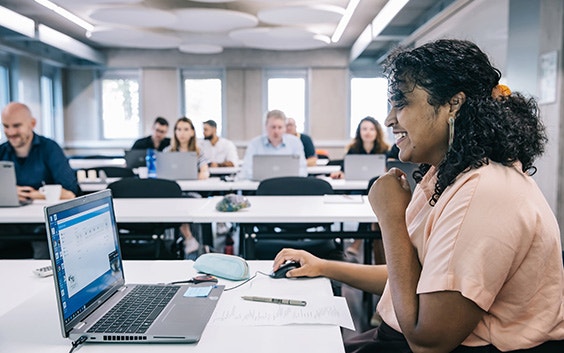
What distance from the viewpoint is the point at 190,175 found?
189 inches

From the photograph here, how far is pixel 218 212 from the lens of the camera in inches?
111

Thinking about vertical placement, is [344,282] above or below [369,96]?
below

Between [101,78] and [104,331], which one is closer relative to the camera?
[104,331]

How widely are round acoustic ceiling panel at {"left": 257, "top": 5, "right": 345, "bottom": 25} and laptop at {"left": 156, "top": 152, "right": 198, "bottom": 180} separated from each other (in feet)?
7.51

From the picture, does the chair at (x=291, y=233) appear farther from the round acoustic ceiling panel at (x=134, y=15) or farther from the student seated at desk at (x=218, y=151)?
the round acoustic ceiling panel at (x=134, y=15)

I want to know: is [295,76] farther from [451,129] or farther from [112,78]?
[451,129]

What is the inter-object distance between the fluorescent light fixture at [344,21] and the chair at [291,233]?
12.0ft

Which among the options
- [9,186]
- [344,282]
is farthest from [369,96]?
[344,282]

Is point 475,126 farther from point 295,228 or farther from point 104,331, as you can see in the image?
point 295,228

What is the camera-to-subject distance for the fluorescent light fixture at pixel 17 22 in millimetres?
6215

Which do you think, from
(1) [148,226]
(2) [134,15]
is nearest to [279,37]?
(2) [134,15]

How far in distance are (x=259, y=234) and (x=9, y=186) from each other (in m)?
1.59

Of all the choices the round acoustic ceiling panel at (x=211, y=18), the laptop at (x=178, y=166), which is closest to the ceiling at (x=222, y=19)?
the round acoustic ceiling panel at (x=211, y=18)

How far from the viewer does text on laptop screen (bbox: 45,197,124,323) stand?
106 centimetres
